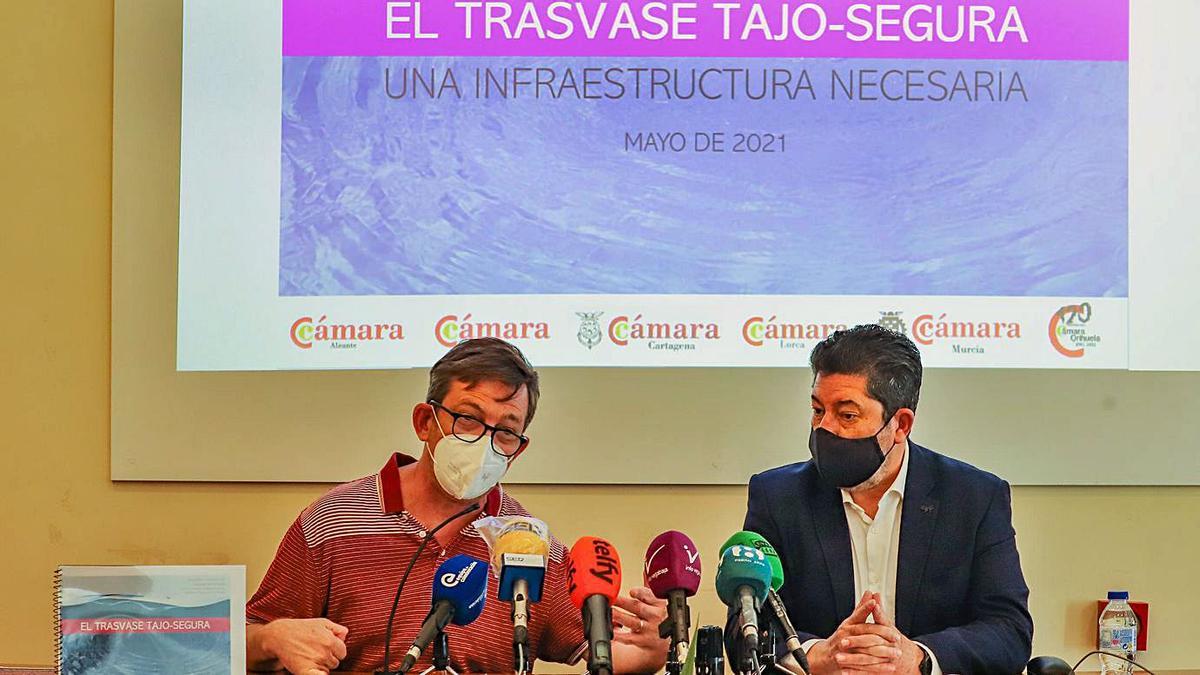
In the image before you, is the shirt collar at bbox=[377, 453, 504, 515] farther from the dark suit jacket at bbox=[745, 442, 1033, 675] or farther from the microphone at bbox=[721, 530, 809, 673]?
the microphone at bbox=[721, 530, 809, 673]

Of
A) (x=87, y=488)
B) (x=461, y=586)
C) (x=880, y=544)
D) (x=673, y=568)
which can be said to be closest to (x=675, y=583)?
(x=673, y=568)

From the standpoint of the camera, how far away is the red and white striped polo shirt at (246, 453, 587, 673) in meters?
2.46

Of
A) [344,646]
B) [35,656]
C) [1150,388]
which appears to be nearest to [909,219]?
[1150,388]

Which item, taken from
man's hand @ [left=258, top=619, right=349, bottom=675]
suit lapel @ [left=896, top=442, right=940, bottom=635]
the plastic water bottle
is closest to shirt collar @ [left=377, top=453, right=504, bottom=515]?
man's hand @ [left=258, top=619, right=349, bottom=675]

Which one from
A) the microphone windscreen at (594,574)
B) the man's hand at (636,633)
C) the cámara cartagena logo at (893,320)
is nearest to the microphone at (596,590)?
the microphone windscreen at (594,574)

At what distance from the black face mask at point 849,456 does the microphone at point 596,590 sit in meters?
0.80

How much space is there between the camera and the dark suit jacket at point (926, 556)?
8.34ft

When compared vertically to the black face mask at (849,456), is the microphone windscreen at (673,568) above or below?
below

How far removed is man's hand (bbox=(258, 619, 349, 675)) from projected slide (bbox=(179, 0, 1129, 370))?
3.75 feet

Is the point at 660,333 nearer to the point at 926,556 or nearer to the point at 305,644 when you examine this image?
the point at 926,556

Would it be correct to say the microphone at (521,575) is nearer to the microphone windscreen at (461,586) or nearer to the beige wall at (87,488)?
the microphone windscreen at (461,586)

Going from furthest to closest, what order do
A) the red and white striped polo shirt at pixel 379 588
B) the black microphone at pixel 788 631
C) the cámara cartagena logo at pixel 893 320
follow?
the cámara cartagena logo at pixel 893 320, the red and white striped polo shirt at pixel 379 588, the black microphone at pixel 788 631

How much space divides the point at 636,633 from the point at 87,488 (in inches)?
70.5

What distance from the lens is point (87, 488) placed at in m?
3.44
